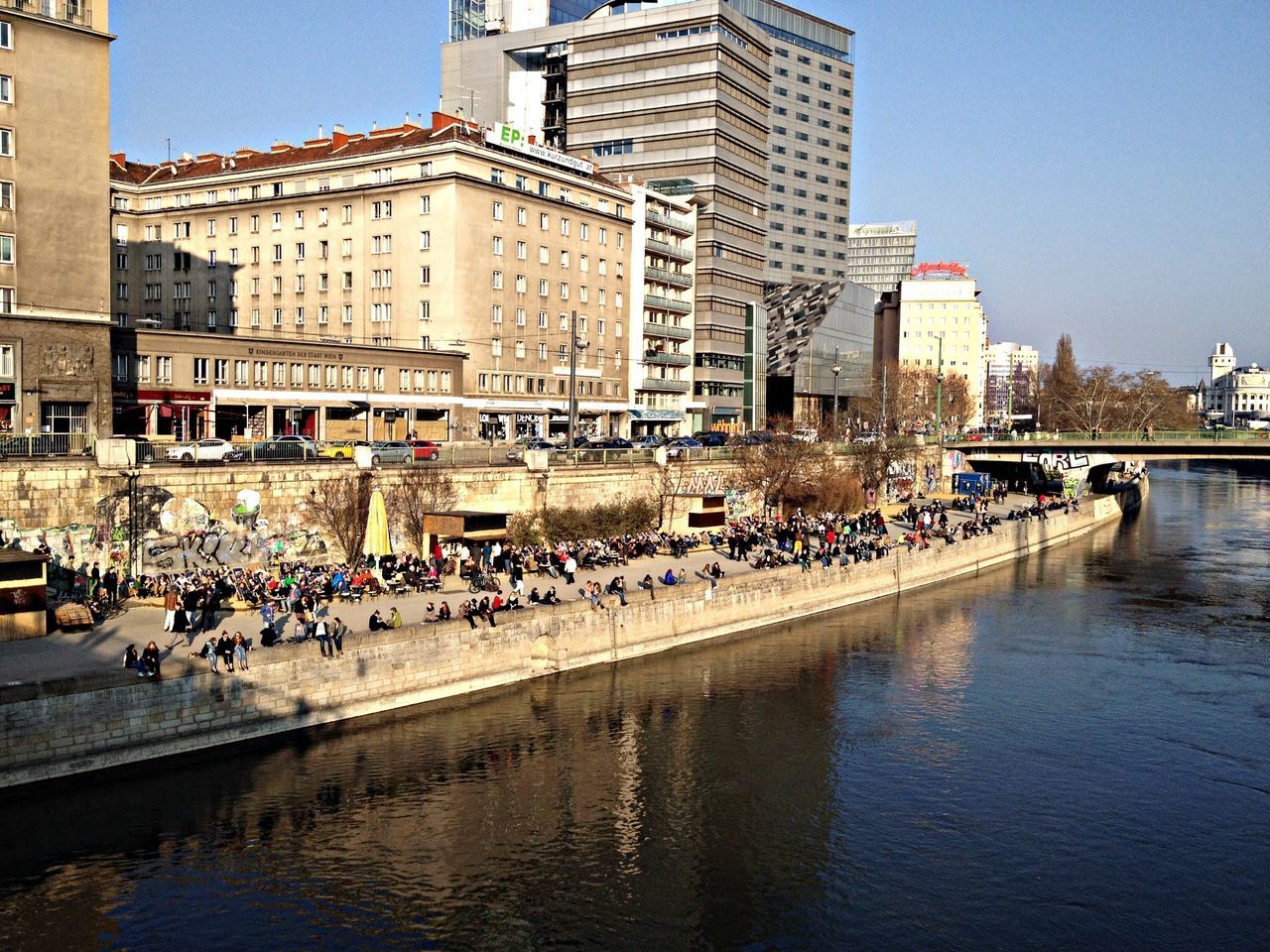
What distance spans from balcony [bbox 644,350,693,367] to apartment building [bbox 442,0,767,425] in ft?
10.0

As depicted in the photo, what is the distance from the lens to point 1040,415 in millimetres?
184000

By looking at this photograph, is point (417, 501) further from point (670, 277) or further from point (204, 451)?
point (670, 277)

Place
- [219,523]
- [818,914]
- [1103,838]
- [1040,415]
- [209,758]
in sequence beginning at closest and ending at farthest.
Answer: [818,914] → [1103,838] → [209,758] → [219,523] → [1040,415]

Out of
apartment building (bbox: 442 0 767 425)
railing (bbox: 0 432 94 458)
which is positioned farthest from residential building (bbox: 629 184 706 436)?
railing (bbox: 0 432 94 458)

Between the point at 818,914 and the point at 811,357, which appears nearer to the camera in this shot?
the point at 818,914

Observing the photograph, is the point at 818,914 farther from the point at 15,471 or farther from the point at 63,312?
the point at 63,312

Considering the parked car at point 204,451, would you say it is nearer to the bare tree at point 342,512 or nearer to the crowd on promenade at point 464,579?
the bare tree at point 342,512

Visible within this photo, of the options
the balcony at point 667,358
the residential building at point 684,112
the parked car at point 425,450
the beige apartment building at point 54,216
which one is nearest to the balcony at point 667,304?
the residential building at point 684,112

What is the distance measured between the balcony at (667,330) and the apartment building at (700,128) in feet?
5.01

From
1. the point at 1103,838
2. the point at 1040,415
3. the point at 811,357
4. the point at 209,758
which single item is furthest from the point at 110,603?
the point at 1040,415

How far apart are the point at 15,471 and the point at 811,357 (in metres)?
96.4

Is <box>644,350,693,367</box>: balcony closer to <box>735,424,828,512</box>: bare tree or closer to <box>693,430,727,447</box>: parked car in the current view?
<box>693,430,727,447</box>: parked car

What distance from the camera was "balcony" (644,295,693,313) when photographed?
96.2 metres

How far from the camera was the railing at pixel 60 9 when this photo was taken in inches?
1784
